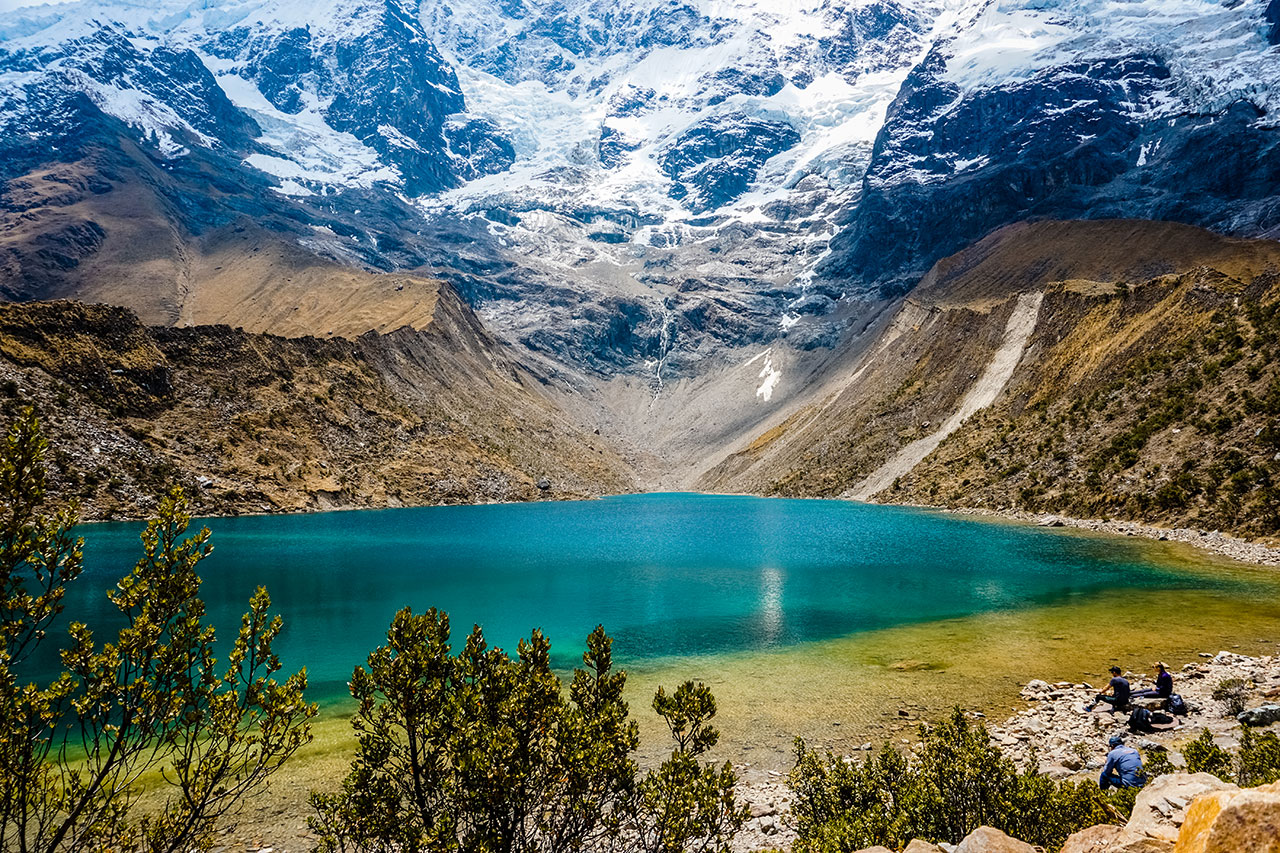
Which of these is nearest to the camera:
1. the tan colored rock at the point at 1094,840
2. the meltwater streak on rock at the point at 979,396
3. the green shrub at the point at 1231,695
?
the tan colored rock at the point at 1094,840

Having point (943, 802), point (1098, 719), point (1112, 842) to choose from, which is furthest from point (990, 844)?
point (1098, 719)

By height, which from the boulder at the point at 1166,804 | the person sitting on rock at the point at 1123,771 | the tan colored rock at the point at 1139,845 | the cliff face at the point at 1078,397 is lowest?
the person sitting on rock at the point at 1123,771

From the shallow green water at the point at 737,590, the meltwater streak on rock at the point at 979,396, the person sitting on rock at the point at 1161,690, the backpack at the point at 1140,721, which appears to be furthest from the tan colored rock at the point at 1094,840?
the meltwater streak on rock at the point at 979,396

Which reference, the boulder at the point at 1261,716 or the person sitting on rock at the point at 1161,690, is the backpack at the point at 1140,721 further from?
the boulder at the point at 1261,716

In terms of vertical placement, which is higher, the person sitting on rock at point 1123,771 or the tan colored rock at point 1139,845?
the tan colored rock at point 1139,845

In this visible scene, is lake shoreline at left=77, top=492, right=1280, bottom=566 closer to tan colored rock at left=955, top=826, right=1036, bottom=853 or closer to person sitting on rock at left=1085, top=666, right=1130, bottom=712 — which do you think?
person sitting on rock at left=1085, top=666, right=1130, bottom=712

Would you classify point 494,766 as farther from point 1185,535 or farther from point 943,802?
point 1185,535
